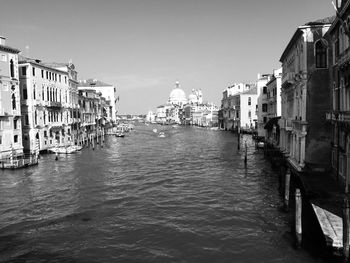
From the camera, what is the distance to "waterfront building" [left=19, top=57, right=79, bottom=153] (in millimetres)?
36469

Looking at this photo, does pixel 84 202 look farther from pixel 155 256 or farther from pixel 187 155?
pixel 187 155

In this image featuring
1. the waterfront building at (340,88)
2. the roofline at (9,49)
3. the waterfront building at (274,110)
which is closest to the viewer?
the waterfront building at (340,88)

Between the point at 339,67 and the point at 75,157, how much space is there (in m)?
28.4

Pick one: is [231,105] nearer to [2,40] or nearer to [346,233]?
[2,40]

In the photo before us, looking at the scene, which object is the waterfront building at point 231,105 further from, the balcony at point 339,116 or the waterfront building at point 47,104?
the balcony at point 339,116

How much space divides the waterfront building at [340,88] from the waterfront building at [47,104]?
94.9 feet

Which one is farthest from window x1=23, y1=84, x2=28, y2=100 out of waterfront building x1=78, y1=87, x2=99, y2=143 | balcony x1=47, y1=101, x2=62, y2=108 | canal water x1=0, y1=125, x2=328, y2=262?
waterfront building x1=78, y1=87, x2=99, y2=143

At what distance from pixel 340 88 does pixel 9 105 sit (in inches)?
1101

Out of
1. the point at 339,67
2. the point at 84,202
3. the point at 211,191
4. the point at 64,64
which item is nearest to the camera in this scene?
the point at 339,67

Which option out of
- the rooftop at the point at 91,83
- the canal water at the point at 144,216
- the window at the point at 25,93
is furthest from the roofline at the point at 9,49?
the rooftop at the point at 91,83

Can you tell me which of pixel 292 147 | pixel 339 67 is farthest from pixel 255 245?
pixel 292 147

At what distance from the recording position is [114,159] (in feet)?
121

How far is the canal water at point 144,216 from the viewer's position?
12781mm

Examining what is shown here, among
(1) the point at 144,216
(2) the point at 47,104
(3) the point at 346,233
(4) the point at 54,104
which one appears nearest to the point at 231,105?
(4) the point at 54,104
